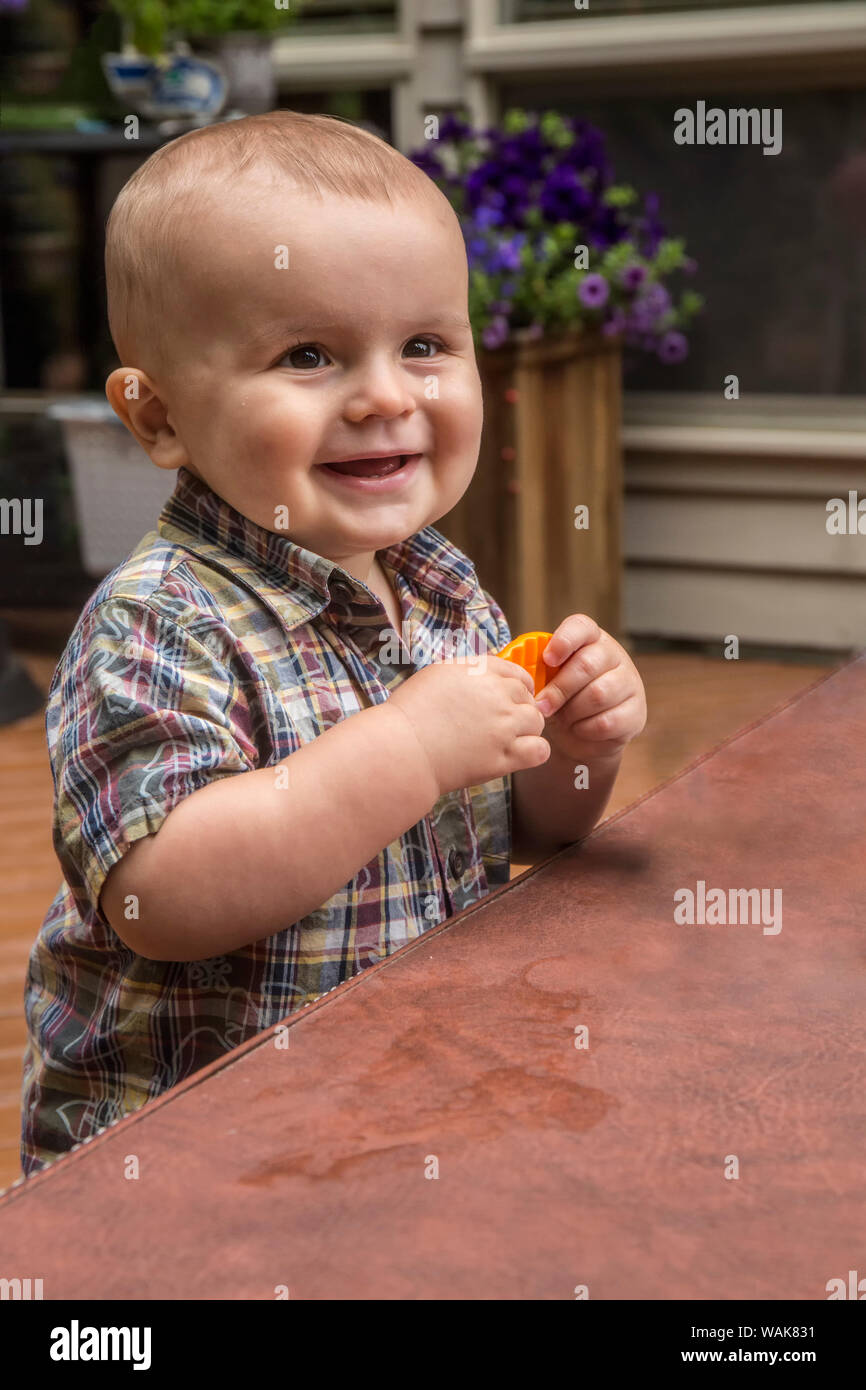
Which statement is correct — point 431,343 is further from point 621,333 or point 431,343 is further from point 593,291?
point 621,333

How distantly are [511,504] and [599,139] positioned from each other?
34.4 inches

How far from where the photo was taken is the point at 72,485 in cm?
367

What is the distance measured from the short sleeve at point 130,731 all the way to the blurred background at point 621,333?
2.33 meters

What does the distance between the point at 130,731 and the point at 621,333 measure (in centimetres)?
293

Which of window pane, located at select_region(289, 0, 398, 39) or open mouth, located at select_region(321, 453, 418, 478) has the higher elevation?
window pane, located at select_region(289, 0, 398, 39)

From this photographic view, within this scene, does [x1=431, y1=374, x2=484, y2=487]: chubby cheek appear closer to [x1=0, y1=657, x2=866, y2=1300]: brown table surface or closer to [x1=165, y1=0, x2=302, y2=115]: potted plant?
[x1=0, y1=657, x2=866, y2=1300]: brown table surface

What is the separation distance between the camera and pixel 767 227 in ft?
11.7

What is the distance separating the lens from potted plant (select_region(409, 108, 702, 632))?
3.20 meters

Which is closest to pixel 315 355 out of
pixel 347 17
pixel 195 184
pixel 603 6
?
pixel 195 184

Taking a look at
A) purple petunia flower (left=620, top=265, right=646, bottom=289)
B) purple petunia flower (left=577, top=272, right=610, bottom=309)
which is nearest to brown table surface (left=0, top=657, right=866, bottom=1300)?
purple petunia flower (left=577, top=272, right=610, bottom=309)

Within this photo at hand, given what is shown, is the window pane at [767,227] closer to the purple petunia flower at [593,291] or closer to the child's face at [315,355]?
the purple petunia flower at [593,291]

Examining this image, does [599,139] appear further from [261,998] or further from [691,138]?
[261,998]

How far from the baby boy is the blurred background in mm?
2232

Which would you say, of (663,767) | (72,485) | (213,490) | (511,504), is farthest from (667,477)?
(213,490)
